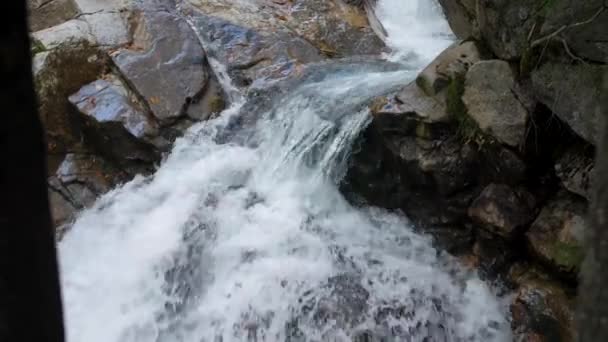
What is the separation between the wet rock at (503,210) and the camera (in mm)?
4348

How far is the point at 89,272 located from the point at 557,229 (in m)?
3.95

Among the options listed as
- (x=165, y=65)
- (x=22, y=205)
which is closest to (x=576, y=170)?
(x=22, y=205)

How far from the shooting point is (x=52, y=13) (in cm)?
780

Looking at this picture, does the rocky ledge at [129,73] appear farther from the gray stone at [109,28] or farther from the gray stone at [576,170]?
the gray stone at [576,170]

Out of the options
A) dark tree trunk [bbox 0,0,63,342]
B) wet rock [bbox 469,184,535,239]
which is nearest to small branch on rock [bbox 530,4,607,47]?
wet rock [bbox 469,184,535,239]

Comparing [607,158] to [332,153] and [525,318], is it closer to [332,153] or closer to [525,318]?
[525,318]

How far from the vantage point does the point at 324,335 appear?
14.0 feet

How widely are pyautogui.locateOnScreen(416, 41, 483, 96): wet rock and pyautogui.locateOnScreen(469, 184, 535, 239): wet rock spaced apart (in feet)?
3.26

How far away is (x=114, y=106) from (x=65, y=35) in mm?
1224

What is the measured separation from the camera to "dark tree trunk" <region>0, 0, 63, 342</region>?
→ 39.3 inches

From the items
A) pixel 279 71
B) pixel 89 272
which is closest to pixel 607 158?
pixel 89 272

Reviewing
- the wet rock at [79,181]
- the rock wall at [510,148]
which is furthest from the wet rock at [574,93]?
the wet rock at [79,181]

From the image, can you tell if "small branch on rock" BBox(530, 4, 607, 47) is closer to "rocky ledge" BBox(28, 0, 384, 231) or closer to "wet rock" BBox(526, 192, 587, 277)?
"wet rock" BBox(526, 192, 587, 277)

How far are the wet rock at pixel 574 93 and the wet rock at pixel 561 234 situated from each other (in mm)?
531
